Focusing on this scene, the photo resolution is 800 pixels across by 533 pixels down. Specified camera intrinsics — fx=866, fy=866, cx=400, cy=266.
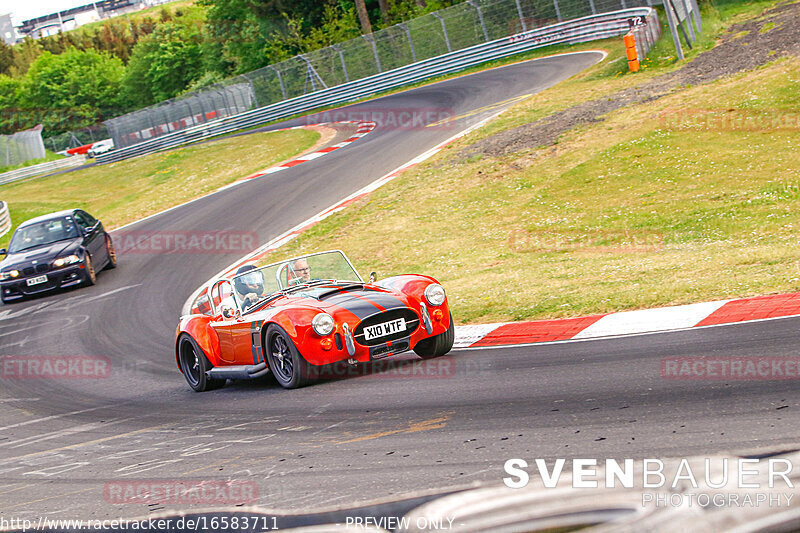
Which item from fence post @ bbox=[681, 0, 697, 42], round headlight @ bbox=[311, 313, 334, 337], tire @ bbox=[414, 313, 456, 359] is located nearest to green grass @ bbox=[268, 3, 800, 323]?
tire @ bbox=[414, 313, 456, 359]

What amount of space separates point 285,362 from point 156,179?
25.7 meters

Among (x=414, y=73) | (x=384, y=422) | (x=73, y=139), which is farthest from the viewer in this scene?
(x=73, y=139)

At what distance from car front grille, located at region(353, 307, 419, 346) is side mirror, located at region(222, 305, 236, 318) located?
5.91ft

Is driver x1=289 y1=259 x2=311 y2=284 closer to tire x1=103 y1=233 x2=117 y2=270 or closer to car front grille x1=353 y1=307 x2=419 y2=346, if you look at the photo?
car front grille x1=353 y1=307 x2=419 y2=346

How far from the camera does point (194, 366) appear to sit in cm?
962

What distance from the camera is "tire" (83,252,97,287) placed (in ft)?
58.9

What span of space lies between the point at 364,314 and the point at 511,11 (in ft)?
105

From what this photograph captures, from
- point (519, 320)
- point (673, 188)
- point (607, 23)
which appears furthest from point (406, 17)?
point (519, 320)

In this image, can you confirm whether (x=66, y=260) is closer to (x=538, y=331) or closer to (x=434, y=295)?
(x=434, y=295)

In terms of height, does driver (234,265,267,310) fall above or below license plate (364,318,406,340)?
above

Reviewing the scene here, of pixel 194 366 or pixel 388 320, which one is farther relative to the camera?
→ pixel 194 366

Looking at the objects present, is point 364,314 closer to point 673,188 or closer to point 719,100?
point 673,188

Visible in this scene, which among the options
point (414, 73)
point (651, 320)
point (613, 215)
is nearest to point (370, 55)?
point (414, 73)

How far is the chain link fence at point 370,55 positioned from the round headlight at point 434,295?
94.9ft
